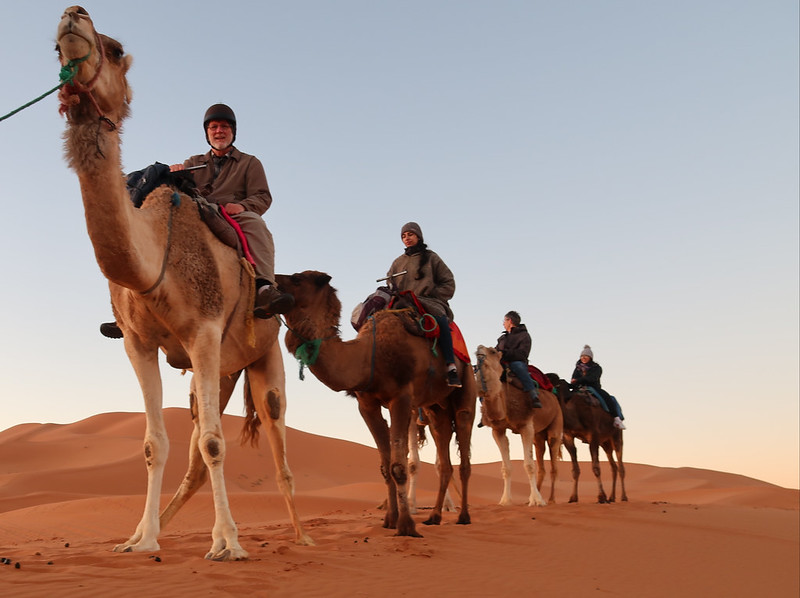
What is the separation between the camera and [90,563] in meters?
5.82

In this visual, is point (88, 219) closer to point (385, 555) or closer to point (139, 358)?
point (139, 358)

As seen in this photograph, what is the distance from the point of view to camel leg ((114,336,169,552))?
6.34m

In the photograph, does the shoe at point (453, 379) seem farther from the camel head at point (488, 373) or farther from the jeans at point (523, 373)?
the jeans at point (523, 373)

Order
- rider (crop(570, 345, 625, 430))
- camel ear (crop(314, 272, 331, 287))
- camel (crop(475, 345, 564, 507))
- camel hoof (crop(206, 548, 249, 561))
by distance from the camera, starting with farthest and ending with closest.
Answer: rider (crop(570, 345, 625, 430))
camel (crop(475, 345, 564, 507))
camel ear (crop(314, 272, 331, 287))
camel hoof (crop(206, 548, 249, 561))

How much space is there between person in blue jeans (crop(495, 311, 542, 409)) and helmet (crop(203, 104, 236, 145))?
9156 millimetres

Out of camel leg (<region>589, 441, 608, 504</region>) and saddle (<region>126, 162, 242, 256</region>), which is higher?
saddle (<region>126, 162, 242, 256</region>)

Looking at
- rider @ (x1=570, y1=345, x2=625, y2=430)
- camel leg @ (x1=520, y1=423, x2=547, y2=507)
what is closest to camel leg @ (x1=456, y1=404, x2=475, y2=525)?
camel leg @ (x1=520, y1=423, x2=547, y2=507)

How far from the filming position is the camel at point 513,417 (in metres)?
14.2

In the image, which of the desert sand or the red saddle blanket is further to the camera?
the red saddle blanket

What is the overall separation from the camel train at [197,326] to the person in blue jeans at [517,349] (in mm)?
5750

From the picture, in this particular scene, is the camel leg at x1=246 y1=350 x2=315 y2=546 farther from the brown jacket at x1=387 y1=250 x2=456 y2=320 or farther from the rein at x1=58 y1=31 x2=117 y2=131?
the brown jacket at x1=387 y1=250 x2=456 y2=320

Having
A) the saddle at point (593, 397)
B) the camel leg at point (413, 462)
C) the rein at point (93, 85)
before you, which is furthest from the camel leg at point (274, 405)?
the saddle at point (593, 397)

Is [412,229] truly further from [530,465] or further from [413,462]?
[530,465]

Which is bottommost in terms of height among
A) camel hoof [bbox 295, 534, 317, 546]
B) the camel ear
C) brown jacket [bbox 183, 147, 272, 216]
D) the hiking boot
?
camel hoof [bbox 295, 534, 317, 546]
